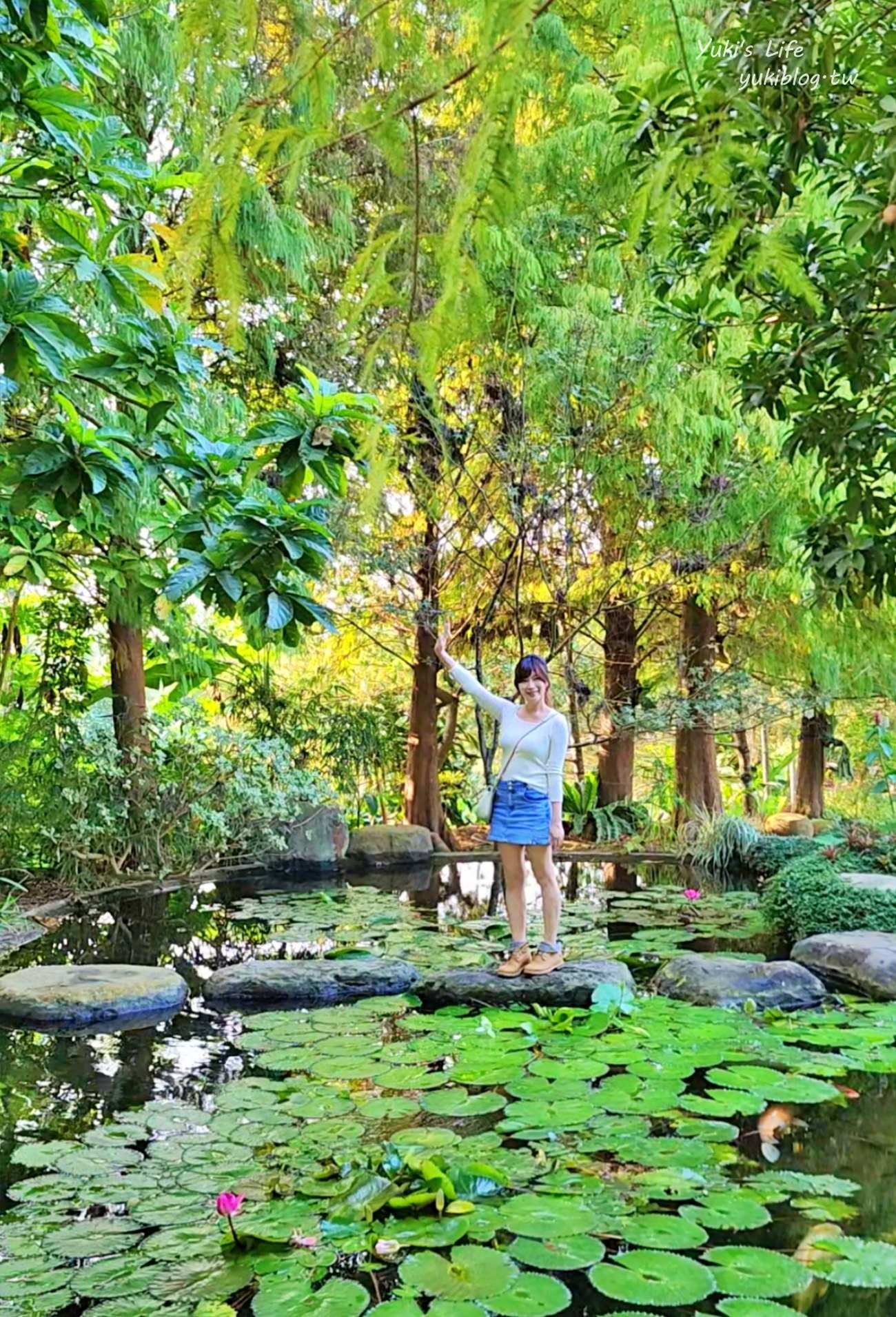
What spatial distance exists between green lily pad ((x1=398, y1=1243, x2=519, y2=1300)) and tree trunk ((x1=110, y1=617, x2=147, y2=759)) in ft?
16.3

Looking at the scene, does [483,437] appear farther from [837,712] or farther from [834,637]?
[837,712]

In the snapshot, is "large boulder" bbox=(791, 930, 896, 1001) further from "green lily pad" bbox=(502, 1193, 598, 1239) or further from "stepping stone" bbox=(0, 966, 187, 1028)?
"stepping stone" bbox=(0, 966, 187, 1028)

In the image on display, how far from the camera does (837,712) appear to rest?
1015 cm

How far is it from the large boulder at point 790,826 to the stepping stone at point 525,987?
5.16 metres

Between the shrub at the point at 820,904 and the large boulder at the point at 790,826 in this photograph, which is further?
the large boulder at the point at 790,826

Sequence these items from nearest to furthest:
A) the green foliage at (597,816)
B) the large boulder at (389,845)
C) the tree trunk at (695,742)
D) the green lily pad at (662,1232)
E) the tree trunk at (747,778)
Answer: the green lily pad at (662,1232) < the large boulder at (389,845) < the tree trunk at (695,742) < the green foliage at (597,816) < the tree trunk at (747,778)

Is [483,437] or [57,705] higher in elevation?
[483,437]

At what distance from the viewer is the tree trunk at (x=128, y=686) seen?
6395 millimetres

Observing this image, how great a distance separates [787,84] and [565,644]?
5.62 meters

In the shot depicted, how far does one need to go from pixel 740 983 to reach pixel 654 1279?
217 centimetres

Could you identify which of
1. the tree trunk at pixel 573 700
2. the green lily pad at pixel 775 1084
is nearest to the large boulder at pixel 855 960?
the green lily pad at pixel 775 1084

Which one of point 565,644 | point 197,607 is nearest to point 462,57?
point 565,644

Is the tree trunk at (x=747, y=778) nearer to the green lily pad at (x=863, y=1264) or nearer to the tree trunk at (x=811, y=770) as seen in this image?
the tree trunk at (x=811, y=770)

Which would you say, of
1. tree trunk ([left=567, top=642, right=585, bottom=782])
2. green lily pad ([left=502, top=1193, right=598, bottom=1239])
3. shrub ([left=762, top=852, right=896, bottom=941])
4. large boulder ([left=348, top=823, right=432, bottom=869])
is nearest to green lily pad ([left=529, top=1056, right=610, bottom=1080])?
green lily pad ([left=502, top=1193, right=598, bottom=1239])
